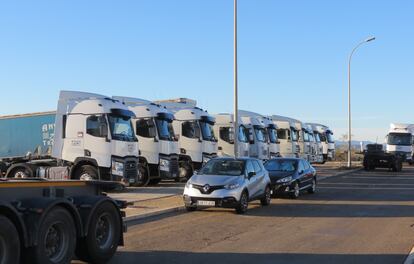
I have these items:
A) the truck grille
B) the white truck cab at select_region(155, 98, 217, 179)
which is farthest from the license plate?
the white truck cab at select_region(155, 98, 217, 179)

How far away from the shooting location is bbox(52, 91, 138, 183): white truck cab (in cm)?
2073

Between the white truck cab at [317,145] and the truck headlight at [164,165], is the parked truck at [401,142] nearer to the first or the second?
the white truck cab at [317,145]

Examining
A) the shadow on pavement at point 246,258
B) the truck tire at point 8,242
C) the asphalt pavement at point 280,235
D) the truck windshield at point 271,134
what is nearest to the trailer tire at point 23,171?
the asphalt pavement at point 280,235

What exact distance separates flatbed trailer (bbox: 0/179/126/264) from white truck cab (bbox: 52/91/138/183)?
11820 mm

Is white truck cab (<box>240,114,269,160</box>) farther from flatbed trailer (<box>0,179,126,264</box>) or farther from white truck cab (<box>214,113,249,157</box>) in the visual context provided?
flatbed trailer (<box>0,179,126,264</box>)

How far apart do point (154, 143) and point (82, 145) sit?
4.63m

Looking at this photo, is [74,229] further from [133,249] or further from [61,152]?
[61,152]

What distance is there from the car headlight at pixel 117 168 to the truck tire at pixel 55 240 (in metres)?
13.1

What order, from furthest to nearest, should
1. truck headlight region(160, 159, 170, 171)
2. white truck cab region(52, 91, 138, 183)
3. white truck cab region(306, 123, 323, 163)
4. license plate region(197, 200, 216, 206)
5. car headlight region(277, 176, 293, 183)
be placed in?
white truck cab region(306, 123, 323, 163)
truck headlight region(160, 159, 170, 171)
white truck cab region(52, 91, 138, 183)
car headlight region(277, 176, 293, 183)
license plate region(197, 200, 216, 206)

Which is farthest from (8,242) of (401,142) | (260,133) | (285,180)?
(401,142)

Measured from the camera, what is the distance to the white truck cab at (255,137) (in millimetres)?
33319

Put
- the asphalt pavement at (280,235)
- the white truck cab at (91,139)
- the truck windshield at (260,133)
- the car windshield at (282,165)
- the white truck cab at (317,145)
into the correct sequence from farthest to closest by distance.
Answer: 1. the white truck cab at (317,145)
2. the truck windshield at (260,133)
3. the white truck cab at (91,139)
4. the car windshield at (282,165)
5. the asphalt pavement at (280,235)

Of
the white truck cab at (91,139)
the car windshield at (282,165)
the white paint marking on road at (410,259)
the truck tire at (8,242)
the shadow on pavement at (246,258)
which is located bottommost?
the shadow on pavement at (246,258)

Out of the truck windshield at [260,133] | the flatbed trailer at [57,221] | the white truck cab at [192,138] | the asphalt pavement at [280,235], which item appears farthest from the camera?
the truck windshield at [260,133]
